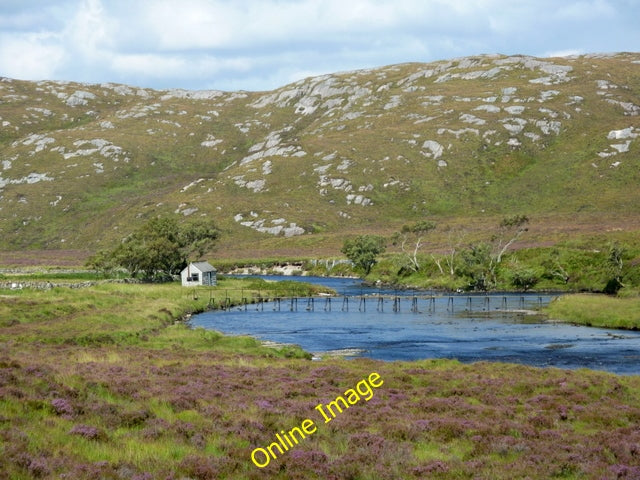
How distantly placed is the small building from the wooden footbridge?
1279 cm

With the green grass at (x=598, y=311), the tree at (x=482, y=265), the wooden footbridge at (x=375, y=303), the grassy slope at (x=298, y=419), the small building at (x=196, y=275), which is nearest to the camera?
the grassy slope at (x=298, y=419)

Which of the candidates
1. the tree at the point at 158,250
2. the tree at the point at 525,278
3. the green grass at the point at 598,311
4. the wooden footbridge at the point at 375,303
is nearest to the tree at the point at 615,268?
the wooden footbridge at the point at 375,303

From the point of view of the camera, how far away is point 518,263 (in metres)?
123

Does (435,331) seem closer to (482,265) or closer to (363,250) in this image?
(482,265)

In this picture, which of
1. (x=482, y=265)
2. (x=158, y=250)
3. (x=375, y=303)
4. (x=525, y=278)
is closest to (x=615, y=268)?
(x=525, y=278)

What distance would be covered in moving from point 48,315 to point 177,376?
37.0 m

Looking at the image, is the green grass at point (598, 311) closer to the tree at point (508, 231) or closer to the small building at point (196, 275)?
the tree at point (508, 231)

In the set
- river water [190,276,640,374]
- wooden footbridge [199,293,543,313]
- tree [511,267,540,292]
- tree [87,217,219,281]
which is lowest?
river water [190,276,640,374]

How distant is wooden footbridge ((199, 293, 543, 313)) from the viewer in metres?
93.4

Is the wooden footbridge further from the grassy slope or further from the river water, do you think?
the grassy slope

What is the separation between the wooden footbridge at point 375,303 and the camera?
307ft

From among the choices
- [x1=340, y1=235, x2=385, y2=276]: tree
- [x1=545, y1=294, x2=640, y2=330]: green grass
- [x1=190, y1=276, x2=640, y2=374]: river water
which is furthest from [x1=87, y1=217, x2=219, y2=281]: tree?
[x1=545, y1=294, x2=640, y2=330]: green grass

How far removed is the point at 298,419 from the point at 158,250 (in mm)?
98284

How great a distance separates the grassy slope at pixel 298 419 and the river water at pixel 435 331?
1225 cm
